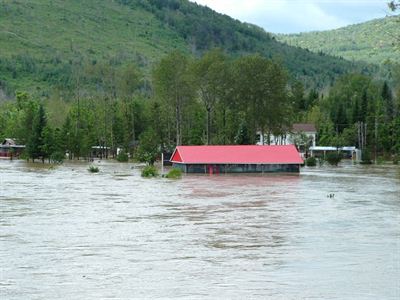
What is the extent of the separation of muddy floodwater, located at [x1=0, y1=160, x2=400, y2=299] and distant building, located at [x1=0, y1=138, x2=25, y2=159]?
59.0 metres

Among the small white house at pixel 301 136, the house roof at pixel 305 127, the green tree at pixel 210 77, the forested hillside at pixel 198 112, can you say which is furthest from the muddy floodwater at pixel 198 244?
the house roof at pixel 305 127

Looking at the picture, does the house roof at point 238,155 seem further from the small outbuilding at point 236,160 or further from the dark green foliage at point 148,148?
the dark green foliage at point 148,148

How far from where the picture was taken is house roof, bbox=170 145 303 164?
60656 millimetres

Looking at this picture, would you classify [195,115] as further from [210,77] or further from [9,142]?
[9,142]

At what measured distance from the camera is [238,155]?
6153 cm

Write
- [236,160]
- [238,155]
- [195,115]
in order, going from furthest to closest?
1. [195,115]
2. [238,155]
3. [236,160]

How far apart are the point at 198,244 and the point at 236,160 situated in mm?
39447

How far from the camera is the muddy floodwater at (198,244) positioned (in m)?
15.9

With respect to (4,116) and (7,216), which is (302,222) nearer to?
(7,216)

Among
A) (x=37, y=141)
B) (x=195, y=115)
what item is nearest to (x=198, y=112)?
(x=195, y=115)

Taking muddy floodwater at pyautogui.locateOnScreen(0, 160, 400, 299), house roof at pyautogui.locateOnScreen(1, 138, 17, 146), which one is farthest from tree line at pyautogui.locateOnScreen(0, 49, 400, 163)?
muddy floodwater at pyautogui.locateOnScreen(0, 160, 400, 299)

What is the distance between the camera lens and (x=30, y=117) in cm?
9125

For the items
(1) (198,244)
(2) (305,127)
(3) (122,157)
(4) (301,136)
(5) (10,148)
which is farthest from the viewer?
(2) (305,127)

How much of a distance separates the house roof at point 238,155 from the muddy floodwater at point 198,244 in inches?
779
